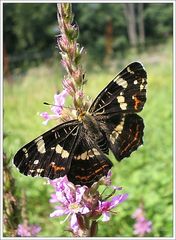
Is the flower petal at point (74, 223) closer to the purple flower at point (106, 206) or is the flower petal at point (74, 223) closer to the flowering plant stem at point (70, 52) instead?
the purple flower at point (106, 206)

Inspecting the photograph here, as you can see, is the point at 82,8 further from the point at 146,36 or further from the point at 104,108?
the point at 104,108

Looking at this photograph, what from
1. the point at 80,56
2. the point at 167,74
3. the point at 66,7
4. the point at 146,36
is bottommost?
the point at 80,56

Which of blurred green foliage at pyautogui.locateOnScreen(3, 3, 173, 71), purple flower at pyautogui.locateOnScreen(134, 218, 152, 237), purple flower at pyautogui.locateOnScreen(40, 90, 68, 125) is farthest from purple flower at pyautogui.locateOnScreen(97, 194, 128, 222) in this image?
blurred green foliage at pyautogui.locateOnScreen(3, 3, 173, 71)

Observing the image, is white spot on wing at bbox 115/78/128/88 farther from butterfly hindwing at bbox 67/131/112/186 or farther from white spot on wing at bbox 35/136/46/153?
white spot on wing at bbox 35/136/46/153

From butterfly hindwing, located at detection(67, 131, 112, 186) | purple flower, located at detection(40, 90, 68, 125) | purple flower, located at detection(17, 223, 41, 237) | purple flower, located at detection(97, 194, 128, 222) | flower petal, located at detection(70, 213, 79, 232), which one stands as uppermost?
purple flower, located at detection(40, 90, 68, 125)

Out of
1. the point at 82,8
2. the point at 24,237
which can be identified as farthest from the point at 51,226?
the point at 82,8

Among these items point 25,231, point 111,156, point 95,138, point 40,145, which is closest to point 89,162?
point 95,138

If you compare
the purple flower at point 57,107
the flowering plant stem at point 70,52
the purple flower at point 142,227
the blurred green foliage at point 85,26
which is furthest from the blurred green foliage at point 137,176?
the blurred green foliage at point 85,26

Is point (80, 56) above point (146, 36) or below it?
below
